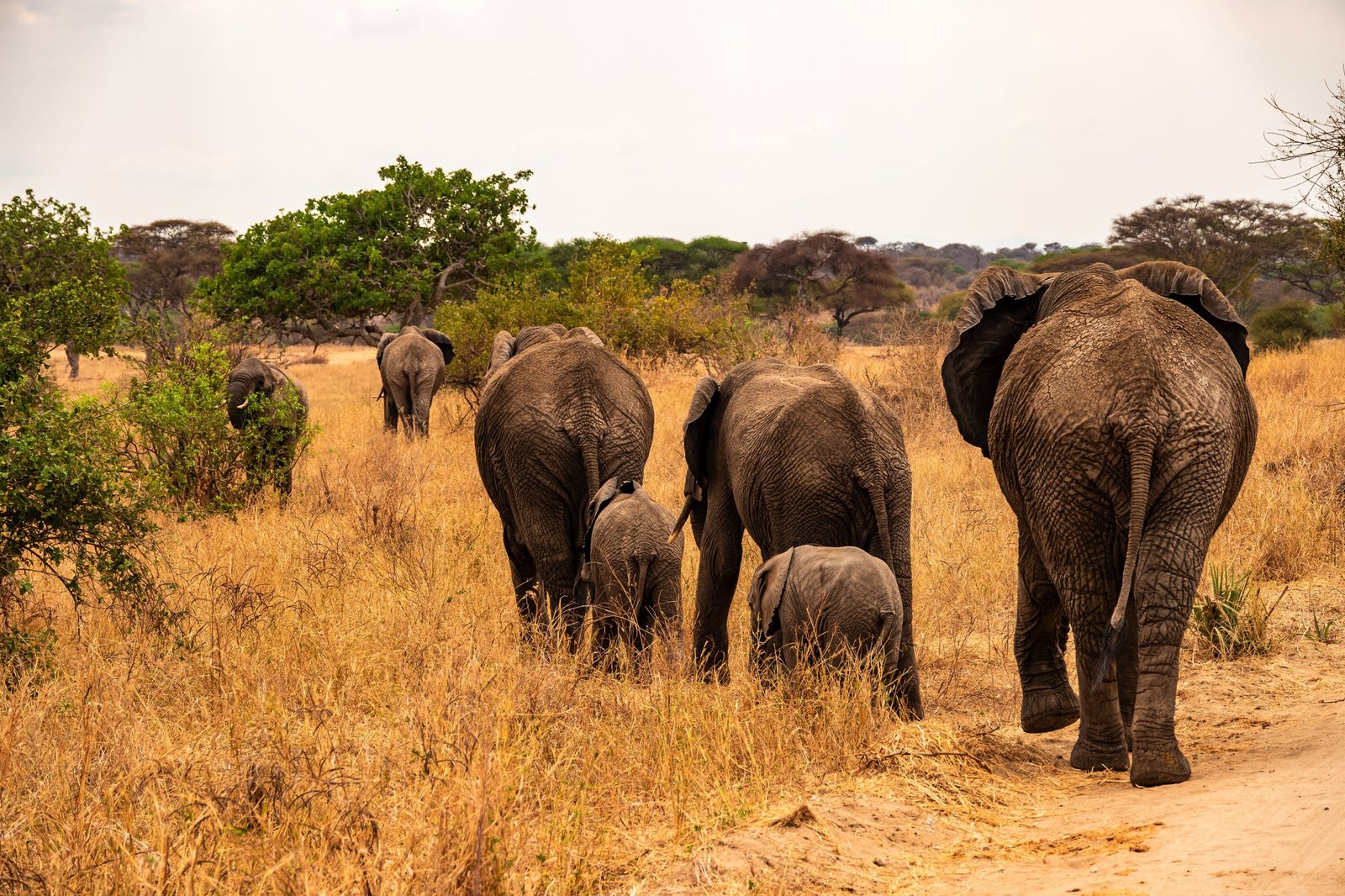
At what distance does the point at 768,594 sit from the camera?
18.1 feet

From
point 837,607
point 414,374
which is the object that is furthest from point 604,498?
point 414,374

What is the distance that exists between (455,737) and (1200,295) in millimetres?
3490

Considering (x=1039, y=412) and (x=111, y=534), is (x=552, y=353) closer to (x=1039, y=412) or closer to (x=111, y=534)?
(x=111, y=534)

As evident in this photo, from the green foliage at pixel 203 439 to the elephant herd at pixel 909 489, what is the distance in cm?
395

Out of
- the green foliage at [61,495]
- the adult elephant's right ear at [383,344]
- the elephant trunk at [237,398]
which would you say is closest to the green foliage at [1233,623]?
the green foliage at [61,495]

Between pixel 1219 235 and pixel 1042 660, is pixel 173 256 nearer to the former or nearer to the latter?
pixel 1219 235

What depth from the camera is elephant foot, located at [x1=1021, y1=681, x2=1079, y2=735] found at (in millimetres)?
5543

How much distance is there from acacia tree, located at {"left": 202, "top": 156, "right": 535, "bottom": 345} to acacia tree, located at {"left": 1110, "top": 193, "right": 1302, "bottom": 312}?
1707cm

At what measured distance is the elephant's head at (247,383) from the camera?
12.6 metres

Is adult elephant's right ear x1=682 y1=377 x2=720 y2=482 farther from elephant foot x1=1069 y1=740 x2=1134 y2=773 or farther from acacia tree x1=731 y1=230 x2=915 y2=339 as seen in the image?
acacia tree x1=731 y1=230 x2=915 y2=339

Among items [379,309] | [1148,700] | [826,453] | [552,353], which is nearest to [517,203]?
[379,309]

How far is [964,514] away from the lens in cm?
1005

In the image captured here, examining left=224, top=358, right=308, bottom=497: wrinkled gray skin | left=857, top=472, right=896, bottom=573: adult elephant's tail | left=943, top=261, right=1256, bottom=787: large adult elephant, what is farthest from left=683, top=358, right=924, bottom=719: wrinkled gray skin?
left=224, top=358, right=308, bottom=497: wrinkled gray skin

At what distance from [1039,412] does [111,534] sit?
4.71 meters
